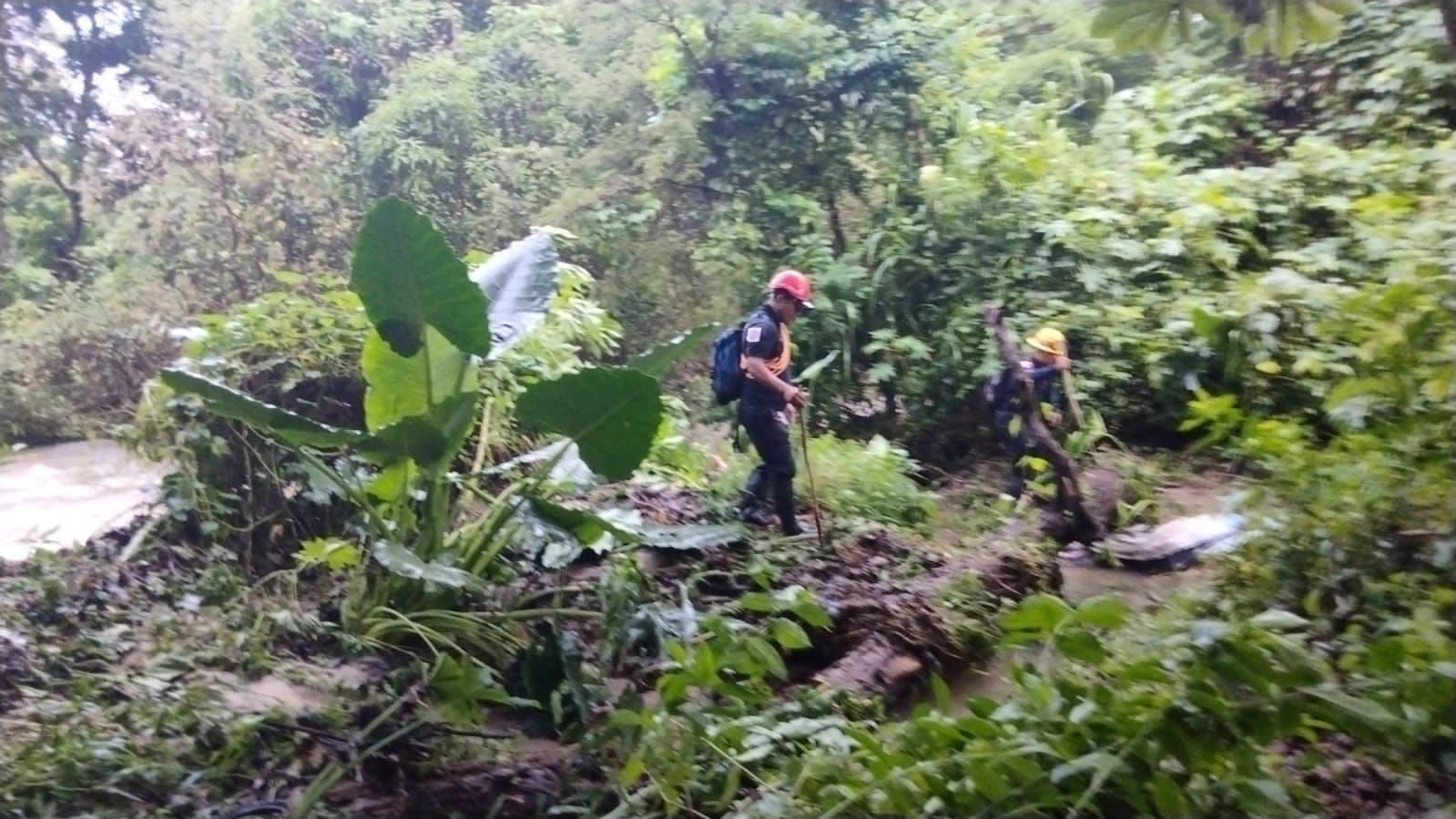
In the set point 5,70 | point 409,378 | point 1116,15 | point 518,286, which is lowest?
→ point 409,378

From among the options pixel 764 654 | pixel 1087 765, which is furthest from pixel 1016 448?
pixel 1087 765

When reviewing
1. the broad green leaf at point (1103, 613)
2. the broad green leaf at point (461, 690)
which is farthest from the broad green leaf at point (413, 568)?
the broad green leaf at point (1103, 613)

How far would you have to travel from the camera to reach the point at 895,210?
5.95 meters

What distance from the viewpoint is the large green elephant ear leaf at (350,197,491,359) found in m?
2.90

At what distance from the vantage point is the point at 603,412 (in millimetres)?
3041

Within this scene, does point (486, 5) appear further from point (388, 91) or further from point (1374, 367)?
point (1374, 367)

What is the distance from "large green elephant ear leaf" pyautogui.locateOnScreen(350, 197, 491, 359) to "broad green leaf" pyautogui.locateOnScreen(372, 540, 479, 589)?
611mm

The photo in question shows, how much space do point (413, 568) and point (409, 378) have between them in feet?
2.62

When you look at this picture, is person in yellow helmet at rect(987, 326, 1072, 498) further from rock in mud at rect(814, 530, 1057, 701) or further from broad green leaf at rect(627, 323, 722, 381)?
broad green leaf at rect(627, 323, 722, 381)

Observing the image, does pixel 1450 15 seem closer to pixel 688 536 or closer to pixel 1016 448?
pixel 688 536

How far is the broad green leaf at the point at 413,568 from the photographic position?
2.75 m

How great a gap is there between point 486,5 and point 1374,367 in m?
7.37

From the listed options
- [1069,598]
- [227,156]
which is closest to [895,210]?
[1069,598]

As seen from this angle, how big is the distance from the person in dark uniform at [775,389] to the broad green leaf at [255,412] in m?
1.40
